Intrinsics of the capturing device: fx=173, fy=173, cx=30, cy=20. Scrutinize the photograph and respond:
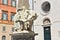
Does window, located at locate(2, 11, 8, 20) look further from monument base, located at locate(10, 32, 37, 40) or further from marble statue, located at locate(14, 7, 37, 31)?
monument base, located at locate(10, 32, 37, 40)

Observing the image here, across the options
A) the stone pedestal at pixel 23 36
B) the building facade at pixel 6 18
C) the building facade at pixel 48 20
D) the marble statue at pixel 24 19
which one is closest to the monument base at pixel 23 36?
the stone pedestal at pixel 23 36

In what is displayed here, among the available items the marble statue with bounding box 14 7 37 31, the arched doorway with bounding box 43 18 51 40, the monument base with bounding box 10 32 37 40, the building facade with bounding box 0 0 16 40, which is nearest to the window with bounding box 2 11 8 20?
the building facade with bounding box 0 0 16 40

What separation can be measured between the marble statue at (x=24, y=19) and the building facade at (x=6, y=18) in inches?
531

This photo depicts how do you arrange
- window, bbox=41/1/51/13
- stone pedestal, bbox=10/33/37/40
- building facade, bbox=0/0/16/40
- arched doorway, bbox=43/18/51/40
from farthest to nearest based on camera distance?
1. building facade, bbox=0/0/16/40
2. window, bbox=41/1/51/13
3. arched doorway, bbox=43/18/51/40
4. stone pedestal, bbox=10/33/37/40

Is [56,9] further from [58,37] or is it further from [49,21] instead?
[58,37]

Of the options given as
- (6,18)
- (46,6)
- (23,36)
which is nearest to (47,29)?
(46,6)

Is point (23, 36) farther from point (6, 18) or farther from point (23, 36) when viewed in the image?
point (6, 18)

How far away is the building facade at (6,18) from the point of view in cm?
1934

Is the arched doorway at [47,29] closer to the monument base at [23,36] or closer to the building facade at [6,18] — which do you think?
the building facade at [6,18]

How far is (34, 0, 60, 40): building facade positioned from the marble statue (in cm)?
811

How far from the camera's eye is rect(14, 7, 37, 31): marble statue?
5.84m

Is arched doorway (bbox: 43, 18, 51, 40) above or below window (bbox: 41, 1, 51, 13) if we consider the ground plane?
below

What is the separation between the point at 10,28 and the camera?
20.0 meters

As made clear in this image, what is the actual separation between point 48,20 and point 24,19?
9193 millimetres
